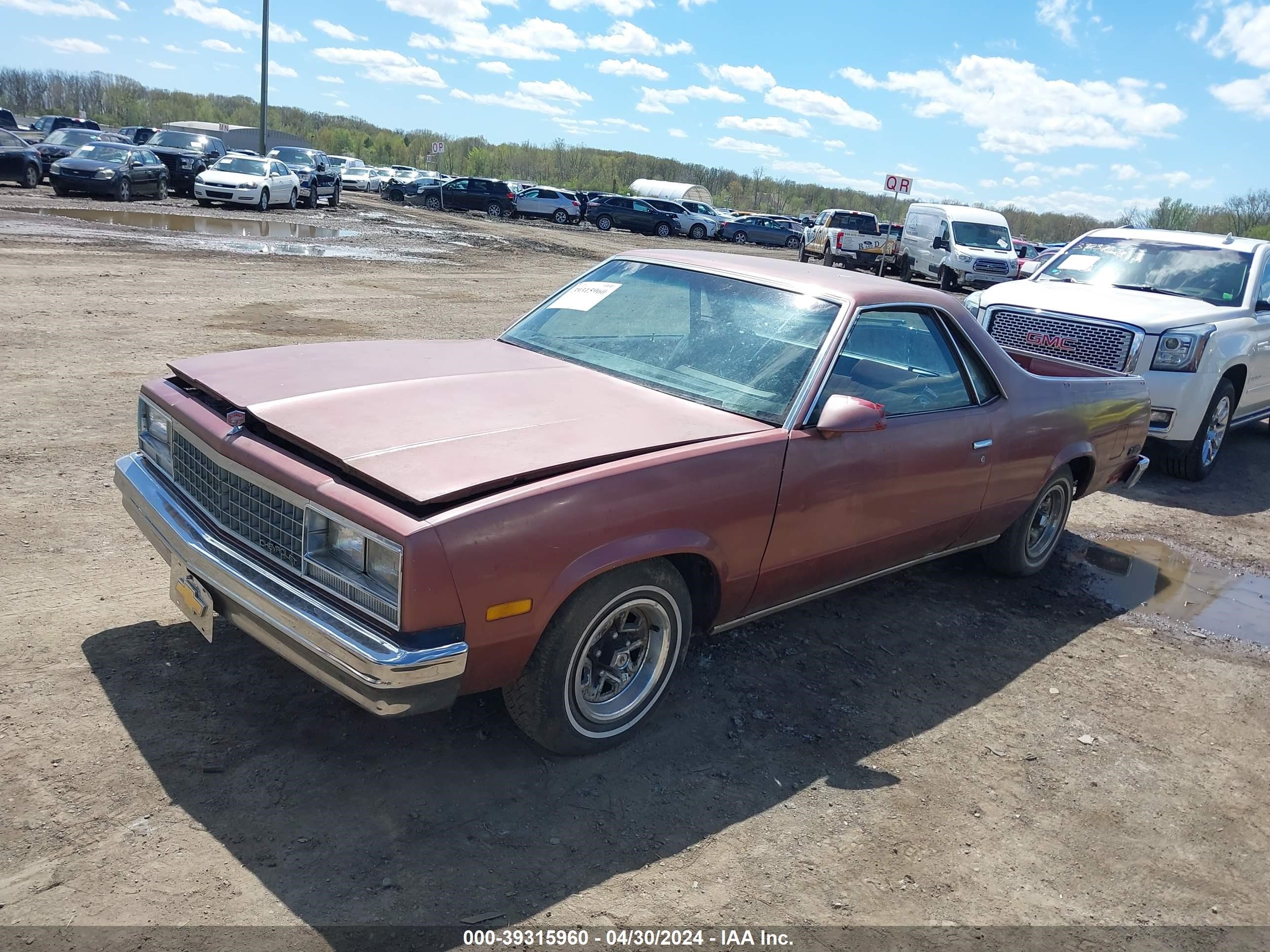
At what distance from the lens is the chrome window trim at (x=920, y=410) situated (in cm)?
375

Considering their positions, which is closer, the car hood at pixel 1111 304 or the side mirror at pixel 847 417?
the side mirror at pixel 847 417

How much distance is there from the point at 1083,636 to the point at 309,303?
10043mm

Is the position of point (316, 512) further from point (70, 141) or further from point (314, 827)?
point (70, 141)

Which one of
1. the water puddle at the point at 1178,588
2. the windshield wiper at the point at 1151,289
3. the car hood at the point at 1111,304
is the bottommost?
the water puddle at the point at 1178,588

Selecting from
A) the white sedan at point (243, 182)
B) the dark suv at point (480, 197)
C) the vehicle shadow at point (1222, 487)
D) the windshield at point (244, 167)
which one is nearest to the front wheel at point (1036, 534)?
the vehicle shadow at point (1222, 487)

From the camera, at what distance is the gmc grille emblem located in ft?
26.5

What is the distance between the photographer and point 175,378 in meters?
3.85

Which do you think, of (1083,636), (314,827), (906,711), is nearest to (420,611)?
(314,827)

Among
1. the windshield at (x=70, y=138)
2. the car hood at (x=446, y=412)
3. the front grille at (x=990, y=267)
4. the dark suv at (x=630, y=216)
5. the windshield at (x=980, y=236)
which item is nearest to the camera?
the car hood at (x=446, y=412)

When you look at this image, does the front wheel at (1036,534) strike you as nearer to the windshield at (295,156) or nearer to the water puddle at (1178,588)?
the water puddle at (1178,588)

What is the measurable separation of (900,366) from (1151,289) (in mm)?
5685

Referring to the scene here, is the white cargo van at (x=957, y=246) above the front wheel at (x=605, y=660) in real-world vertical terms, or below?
above

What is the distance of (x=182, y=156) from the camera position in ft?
94.2

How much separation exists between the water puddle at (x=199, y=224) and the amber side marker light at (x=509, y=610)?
18870 mm
